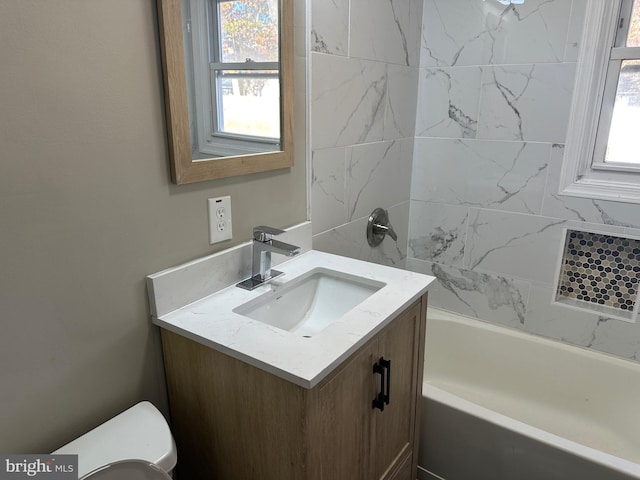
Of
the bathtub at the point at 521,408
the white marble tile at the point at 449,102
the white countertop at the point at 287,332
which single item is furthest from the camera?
the white marble tile at the point at 449,102

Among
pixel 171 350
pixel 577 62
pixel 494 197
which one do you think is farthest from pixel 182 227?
pixel 577 62

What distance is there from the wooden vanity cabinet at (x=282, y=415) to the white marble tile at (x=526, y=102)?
40.7 inches

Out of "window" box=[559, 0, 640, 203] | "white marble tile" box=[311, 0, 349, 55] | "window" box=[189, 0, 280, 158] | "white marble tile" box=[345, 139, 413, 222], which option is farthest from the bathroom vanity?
"window" box=[559, 0, 640, 203]

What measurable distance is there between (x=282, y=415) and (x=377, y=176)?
4.16ft

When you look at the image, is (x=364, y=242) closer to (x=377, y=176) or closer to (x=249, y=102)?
(x=377, y=176)

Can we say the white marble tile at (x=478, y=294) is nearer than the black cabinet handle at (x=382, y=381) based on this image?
No

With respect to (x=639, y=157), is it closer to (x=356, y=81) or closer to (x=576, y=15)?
(x=576, y=15)

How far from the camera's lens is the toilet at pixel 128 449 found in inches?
34.7

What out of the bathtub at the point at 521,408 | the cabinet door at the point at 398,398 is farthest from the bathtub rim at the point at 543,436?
the cabinet door at the point at 398,398

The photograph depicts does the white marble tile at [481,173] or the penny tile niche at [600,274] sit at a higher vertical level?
the white marble tile at [481,173]

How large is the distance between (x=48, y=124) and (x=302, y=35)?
86 cm

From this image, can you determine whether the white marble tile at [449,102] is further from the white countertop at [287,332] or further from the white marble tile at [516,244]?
the white countertop at [287,332]

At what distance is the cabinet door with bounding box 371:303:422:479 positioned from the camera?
1268 millimetres

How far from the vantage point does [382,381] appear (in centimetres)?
120
